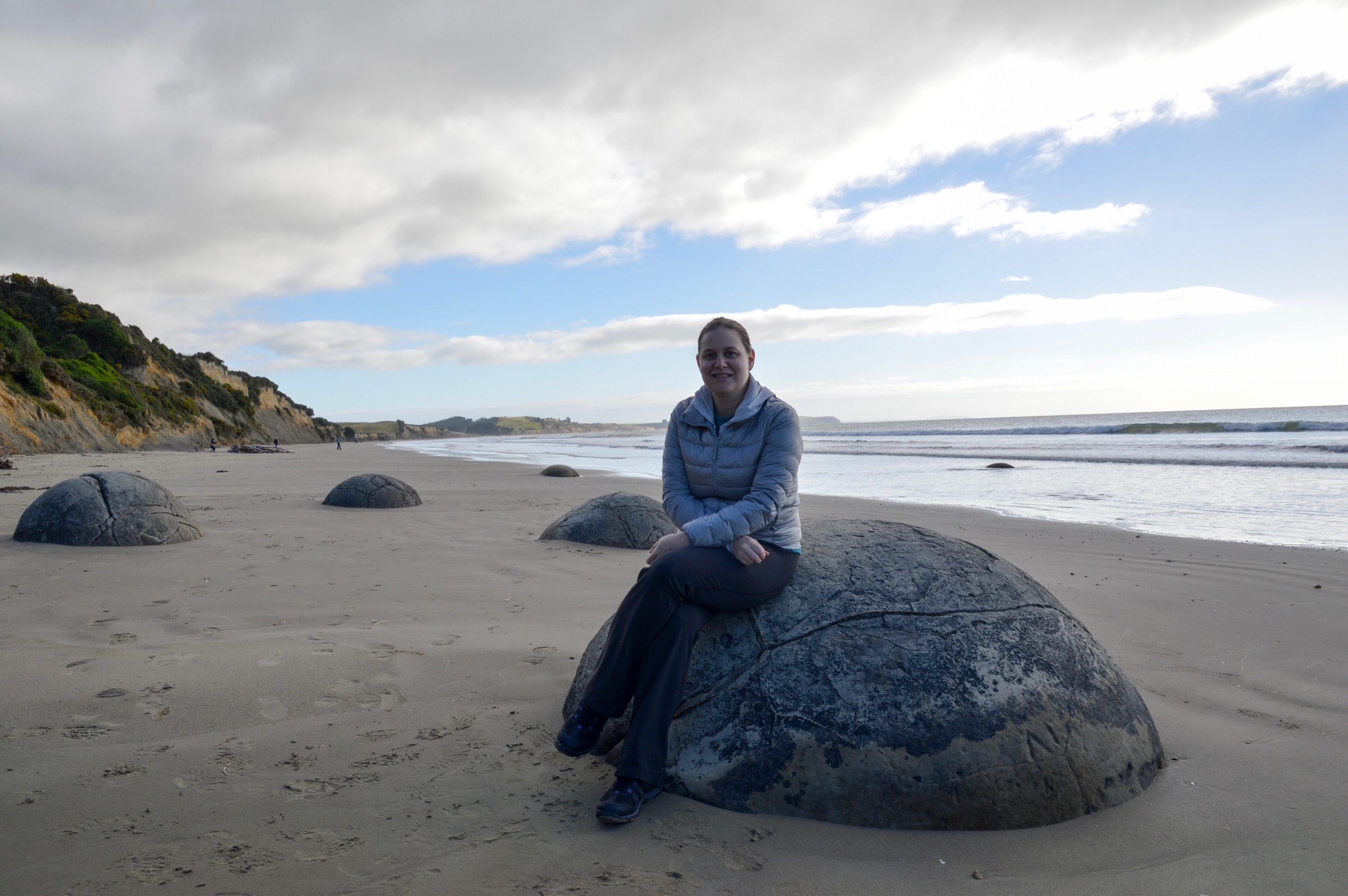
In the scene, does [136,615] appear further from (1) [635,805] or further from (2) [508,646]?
(1) [635,805]

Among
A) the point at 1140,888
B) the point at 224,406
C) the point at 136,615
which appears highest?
the point at 224,406

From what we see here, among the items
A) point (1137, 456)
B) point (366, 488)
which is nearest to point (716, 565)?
point (366, 488)

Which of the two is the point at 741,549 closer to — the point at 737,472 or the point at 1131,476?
the point at 737,472

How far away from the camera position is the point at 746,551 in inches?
124

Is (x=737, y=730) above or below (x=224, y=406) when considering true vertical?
below

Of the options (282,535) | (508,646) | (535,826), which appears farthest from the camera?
(282,535)

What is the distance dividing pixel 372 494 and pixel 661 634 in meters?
10.4

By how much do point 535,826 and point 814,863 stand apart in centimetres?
102

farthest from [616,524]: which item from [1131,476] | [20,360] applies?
[20,360]

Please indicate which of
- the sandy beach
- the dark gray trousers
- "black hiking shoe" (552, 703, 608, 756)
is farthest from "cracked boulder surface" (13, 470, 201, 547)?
the dark gray trousers

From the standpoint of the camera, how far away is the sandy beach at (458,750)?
2477 millimetres

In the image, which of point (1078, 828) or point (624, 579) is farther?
point (624, 579)

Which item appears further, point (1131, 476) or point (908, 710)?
point (1131, 476)

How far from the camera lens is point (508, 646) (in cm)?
492
